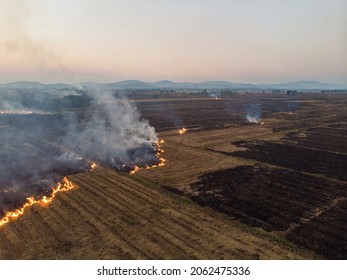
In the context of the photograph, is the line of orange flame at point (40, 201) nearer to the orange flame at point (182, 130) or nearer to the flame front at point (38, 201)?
the flame front at point (38, 201)

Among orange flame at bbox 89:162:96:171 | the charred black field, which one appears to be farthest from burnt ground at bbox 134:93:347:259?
orange flame at bbox 89:162:96:171

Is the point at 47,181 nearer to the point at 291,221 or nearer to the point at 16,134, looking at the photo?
the point at 291,221

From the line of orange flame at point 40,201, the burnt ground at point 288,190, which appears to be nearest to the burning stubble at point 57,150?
the line of orange flame at point 40,201

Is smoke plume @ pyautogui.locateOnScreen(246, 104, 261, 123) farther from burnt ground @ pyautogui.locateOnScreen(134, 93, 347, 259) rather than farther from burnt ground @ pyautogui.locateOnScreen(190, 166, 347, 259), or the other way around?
burnt ground @ pyautogui.locateOnScreen(190, 166, 347, 259)

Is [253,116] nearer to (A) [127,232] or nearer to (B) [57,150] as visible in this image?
(B) [57,150]

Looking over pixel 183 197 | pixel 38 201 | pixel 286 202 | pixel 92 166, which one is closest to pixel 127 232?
pixel 183 197

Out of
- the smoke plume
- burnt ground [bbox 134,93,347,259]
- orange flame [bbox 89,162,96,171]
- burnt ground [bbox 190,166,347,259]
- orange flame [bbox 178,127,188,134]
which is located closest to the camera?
burnt ground [bbox 190,166,347,259]
